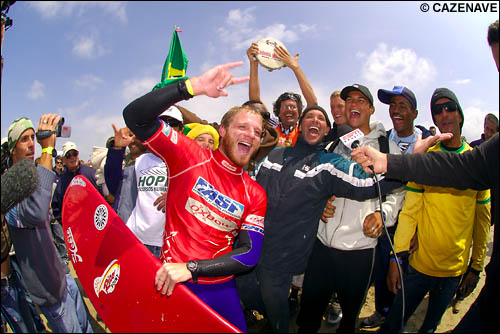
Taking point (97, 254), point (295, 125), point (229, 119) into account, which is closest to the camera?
point (229, 119)

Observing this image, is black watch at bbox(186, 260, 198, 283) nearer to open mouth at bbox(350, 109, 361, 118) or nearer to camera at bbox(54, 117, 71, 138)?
camera at bbox(54, 117, 71, 138)

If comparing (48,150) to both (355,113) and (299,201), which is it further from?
(355,113)

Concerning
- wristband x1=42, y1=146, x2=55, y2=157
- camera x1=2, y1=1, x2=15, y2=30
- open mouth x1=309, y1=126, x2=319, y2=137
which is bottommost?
open mouth x1=309, y1=126, x2=319, y2=137

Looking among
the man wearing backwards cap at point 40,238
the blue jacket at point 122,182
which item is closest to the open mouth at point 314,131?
the blue jacket at point 122,182

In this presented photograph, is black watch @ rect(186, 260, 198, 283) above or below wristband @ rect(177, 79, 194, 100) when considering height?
below

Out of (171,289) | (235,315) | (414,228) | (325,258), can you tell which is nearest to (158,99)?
(171,289)

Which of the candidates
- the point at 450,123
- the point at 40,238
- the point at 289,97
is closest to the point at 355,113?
the point at 450,123

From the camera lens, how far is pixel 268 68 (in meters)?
4.75

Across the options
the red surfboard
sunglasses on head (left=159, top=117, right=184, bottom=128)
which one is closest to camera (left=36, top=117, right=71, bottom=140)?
the red surfboard

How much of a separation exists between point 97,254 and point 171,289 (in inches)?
48.1

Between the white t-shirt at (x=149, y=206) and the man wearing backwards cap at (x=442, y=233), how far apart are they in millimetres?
2664

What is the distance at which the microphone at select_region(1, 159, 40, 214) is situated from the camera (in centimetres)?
205

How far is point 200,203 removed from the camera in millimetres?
2359

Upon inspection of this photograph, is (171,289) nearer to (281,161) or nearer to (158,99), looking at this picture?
(158,99)
